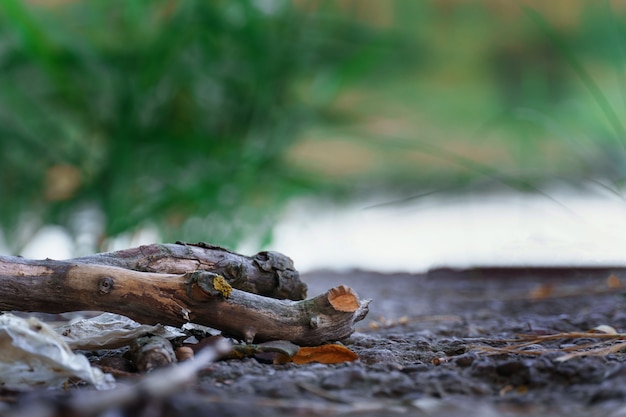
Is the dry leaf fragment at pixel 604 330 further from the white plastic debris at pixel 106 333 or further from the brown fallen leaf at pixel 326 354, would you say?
the white plastic debris at pixel 106 333

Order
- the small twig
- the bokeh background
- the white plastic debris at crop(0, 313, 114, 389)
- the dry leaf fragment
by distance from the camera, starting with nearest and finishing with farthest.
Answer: the small twig → the white plastic debris at crop(0, 313, 114, 389) → the dry leaf fragment → the bokeh background

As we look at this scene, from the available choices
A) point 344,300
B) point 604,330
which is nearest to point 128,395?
point 344,300

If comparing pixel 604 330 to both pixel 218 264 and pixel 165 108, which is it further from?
pixel 165 108

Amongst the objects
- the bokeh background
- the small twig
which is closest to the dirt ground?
the small twig

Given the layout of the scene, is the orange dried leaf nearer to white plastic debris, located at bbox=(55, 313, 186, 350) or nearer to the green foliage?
white plastic debris, located at bbox=(55, 313, 186, 350)

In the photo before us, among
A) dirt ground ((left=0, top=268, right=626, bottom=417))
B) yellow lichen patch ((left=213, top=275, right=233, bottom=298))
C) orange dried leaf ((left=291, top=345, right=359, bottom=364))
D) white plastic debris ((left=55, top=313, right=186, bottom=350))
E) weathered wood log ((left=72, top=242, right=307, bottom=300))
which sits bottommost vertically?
dirt ground ((left=0, top=268, right=626, bottom=417))

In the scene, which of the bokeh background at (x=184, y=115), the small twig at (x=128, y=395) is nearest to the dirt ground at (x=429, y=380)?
the small twig at (x=128, y=395)
